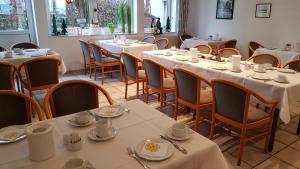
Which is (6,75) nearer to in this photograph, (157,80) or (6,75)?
(6,75)

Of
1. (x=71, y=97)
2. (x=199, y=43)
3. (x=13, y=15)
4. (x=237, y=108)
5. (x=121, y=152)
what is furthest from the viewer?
(x=199, y=43)

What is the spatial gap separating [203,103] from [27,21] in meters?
4.13

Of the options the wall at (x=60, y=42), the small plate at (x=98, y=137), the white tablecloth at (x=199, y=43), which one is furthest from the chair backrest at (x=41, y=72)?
the white tablecloth at (x=199, y=43)

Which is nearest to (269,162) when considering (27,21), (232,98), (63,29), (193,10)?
(232,98)

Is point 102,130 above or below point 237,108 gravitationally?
above

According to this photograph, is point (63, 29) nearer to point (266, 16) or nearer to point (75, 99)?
point (75, 99)

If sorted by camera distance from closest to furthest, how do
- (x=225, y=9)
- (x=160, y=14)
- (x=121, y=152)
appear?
(x=121, y=152), (x=225, y=9), (x=160, y=14)

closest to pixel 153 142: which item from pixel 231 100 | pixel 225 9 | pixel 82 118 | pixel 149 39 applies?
pixel 82 118

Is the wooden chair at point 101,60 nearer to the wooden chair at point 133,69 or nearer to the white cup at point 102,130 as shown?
the wooden chair at point 133,69

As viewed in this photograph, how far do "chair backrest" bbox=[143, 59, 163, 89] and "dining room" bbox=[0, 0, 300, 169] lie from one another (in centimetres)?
2

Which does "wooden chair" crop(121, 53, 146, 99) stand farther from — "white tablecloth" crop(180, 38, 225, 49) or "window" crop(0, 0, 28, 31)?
"window" crop(0, 0, 28, 31)

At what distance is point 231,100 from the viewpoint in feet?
6.75

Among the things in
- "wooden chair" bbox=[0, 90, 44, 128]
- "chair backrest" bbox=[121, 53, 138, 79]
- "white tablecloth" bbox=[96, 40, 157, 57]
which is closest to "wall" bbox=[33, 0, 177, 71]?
"white tablecloth" bbox=[96, 40, 157, 57]

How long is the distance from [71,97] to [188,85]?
1.19 m
